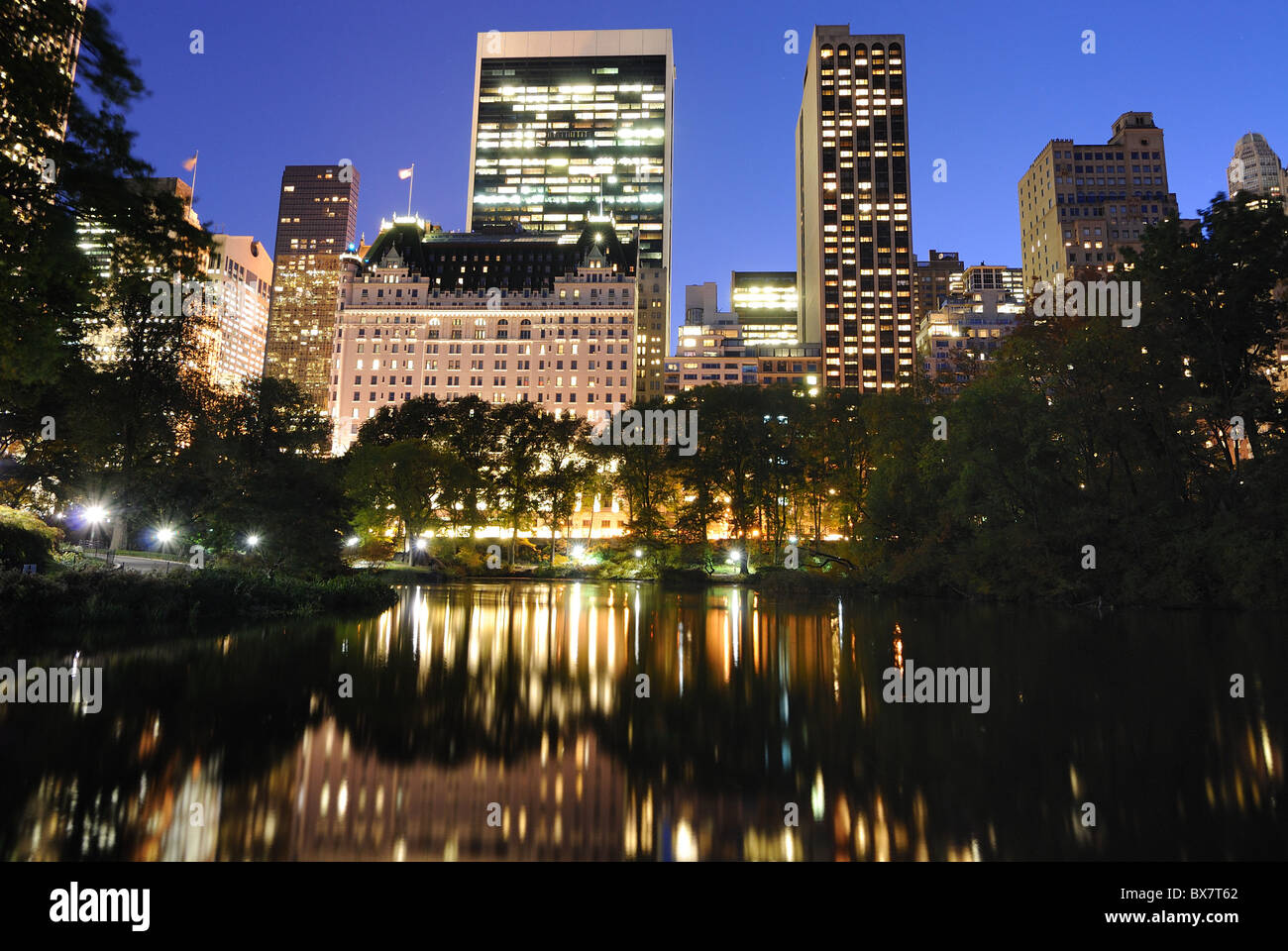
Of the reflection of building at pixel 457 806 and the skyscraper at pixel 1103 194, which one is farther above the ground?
the skyscraper at pixel 1103 194

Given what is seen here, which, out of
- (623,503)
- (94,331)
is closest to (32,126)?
(94,331)

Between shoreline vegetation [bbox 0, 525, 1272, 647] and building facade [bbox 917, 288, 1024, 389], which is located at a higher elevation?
building facade [bbox 917, 288, 1024, 389]

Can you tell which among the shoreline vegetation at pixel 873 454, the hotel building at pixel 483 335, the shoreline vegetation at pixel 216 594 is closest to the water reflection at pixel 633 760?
the shoreline vegetation at pixel 216 594

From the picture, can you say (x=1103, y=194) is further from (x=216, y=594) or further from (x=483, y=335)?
(x=216, y=594)

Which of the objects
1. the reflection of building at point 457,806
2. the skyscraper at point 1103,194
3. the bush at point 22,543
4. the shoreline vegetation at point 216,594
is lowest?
the reflection of building at point 457,806

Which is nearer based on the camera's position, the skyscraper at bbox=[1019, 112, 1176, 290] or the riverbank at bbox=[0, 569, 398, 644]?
the riverbank at bbox=[0, 569, 398, 644]

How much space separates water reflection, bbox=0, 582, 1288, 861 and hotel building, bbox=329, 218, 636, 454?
13663cm

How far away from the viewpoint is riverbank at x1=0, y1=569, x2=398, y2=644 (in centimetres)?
2055

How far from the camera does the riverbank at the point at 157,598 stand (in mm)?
20547

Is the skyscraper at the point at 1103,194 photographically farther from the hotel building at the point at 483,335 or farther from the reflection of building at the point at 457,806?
the reflection of building at the point at 457,806

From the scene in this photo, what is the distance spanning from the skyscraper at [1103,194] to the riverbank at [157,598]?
172 meters

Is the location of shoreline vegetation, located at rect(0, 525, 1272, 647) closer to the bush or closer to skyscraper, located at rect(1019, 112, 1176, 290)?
the bush

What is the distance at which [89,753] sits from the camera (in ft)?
30.1

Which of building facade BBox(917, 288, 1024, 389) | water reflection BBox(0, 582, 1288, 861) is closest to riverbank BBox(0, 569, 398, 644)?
water reflection BBox(0, 582, 1288, 861)
